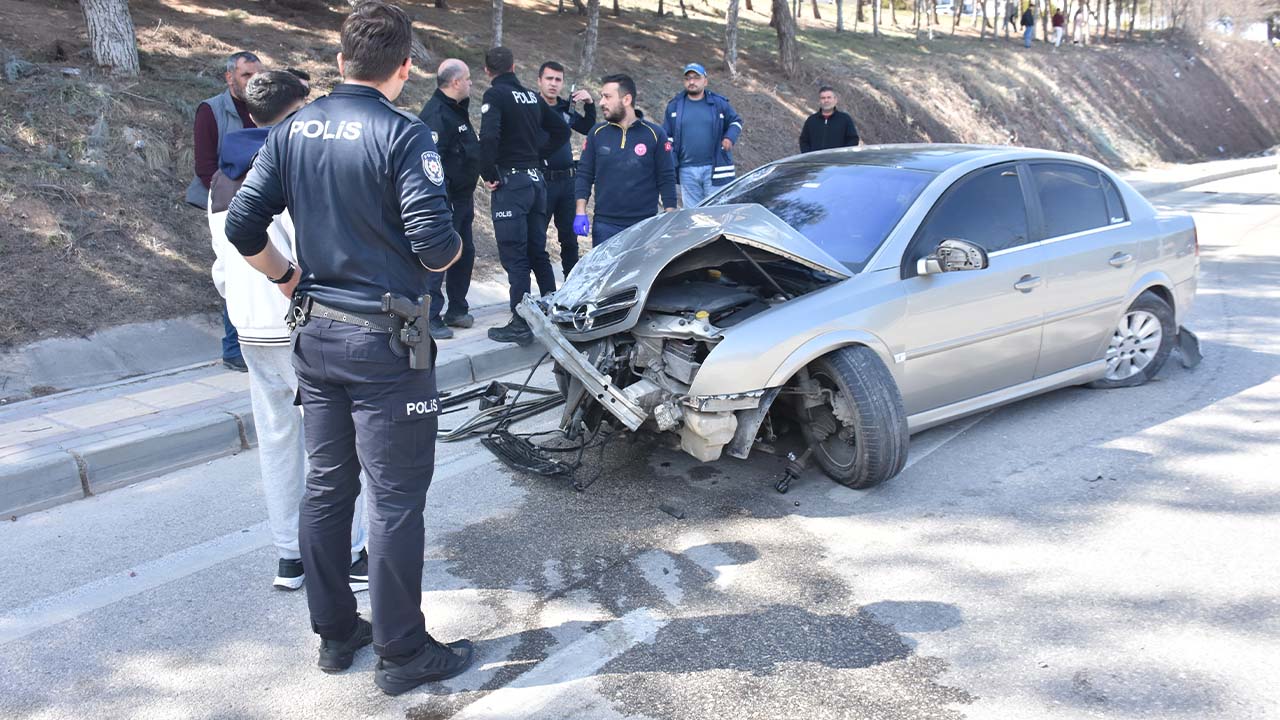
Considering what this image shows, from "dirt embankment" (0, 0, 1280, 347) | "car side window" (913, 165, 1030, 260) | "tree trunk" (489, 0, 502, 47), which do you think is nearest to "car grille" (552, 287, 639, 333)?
"car side window" (913, 165, 1030, 260)

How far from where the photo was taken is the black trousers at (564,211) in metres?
8.21

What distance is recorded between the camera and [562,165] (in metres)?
8.12

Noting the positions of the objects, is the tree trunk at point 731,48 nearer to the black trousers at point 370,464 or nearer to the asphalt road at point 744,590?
the asphalt road at point 744,590

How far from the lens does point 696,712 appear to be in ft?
10.5

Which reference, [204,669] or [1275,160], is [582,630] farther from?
[1275,160]

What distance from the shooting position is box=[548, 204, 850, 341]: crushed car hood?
4883mm

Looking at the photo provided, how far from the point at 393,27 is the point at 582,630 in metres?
2.15

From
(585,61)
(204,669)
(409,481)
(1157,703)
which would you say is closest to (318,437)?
(409,481)

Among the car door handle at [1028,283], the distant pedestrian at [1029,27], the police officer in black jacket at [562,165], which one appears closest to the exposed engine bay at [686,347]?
the car door handle at [1028,283]

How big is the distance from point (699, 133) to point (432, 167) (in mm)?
6224

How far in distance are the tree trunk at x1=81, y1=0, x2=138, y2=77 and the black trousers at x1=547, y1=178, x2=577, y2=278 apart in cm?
502

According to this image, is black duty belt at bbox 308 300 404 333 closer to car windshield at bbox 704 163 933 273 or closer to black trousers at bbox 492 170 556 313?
car windshield at bbox 704 163 933 273

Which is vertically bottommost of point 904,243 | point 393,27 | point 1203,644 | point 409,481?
point 1203,644

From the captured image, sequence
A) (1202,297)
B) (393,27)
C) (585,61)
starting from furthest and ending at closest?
(585,61), (1202,297), (393,27)
